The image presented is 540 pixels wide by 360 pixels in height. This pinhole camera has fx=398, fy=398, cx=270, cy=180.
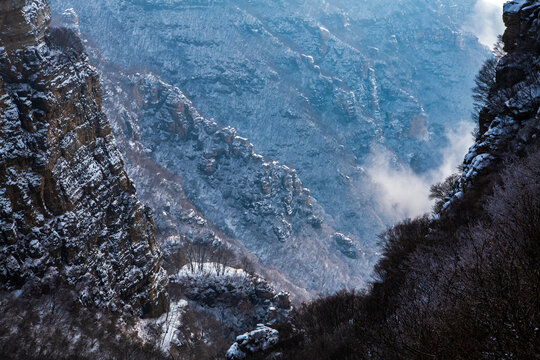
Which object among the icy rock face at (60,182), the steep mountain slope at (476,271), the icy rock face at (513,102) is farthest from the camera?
the icy rock face at (60,182)

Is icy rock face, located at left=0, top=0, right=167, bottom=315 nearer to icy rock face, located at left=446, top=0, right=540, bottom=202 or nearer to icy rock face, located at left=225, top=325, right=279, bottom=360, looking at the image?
icy rock face, located at left=225, top=325, right=279, bottom=360

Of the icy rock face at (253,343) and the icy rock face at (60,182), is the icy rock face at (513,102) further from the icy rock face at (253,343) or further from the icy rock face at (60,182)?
the icy rock face at (60,182)

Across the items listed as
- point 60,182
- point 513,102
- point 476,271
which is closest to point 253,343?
point 476,271

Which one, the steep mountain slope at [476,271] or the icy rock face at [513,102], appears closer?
the steep mountain slope at [476,271]

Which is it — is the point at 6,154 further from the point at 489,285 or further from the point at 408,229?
the point at 489,285

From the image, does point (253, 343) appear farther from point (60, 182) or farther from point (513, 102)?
point (60, 182)

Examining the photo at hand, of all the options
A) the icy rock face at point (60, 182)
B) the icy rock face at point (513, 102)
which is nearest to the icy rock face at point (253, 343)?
the icy rock face at point (513, 102)

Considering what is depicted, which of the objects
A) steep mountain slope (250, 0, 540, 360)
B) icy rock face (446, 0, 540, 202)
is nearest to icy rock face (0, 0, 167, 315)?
steep mountain slope (250, 0, 540, 360)

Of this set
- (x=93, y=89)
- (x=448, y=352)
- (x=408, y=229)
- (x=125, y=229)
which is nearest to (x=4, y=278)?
(x=125, y=229)
